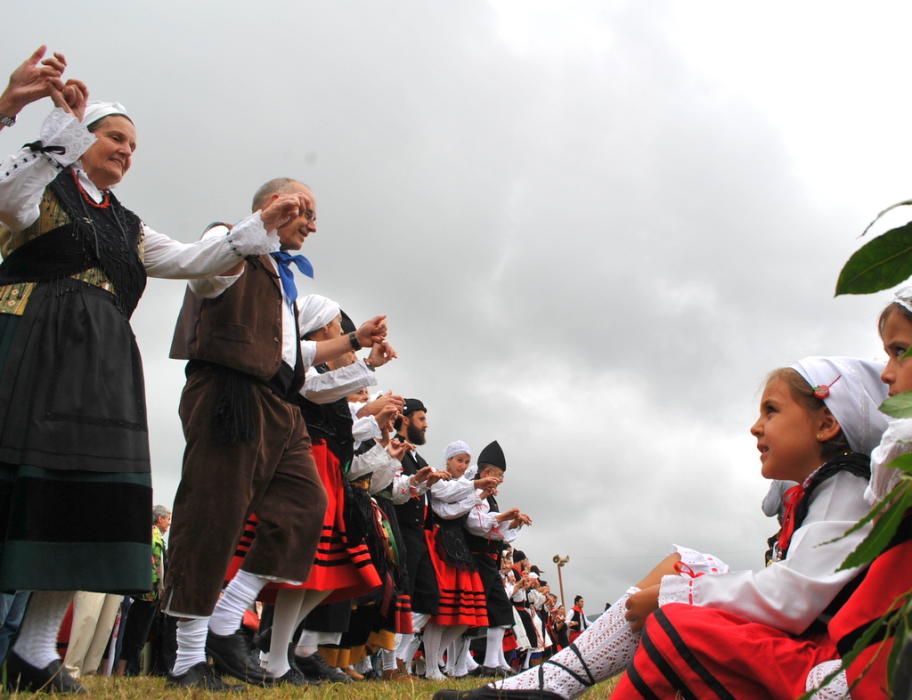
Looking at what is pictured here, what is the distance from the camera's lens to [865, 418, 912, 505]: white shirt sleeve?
1440 mm

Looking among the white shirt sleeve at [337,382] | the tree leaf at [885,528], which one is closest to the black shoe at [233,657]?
the white shirt sleeve at [337,382]

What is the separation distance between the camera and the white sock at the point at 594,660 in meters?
2.36

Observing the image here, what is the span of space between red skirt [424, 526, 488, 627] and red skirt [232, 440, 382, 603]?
3367 millimetres

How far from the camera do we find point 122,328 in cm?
314

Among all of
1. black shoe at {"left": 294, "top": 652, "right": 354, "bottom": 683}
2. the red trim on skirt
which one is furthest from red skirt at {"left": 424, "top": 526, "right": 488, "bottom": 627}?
the red trim on skirt

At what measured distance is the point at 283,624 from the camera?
4.39 m

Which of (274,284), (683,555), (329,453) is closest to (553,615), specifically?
(329,453)

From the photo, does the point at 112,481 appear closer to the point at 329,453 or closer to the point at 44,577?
the point at 44,577

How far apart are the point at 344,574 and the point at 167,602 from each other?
1.32m

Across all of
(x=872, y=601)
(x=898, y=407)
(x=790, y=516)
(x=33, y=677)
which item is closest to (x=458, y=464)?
(x=33, y=677)

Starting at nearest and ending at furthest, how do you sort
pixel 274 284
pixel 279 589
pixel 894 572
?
pixel 894 572, pixel 274 284, pixel 279 589

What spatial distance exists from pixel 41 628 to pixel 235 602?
102cm

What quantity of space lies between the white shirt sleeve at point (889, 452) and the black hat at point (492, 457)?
873 centimetres

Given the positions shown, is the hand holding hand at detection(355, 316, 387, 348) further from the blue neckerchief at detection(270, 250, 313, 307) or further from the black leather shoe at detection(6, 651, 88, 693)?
the black leather shoe at detection(6, 651, 88, 693)
